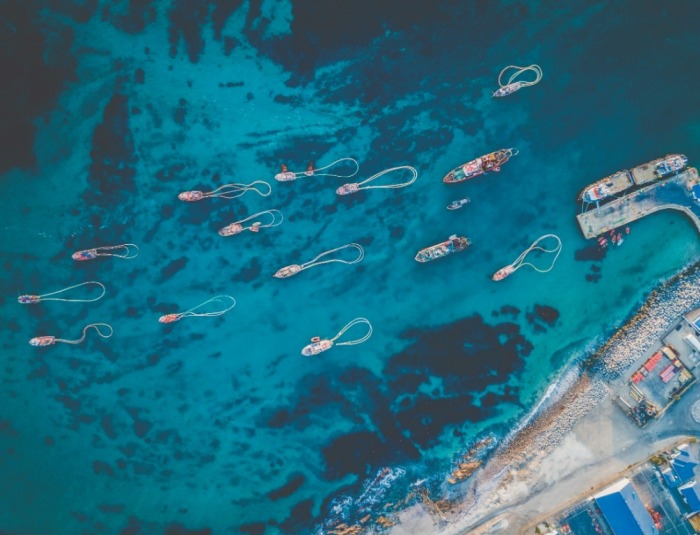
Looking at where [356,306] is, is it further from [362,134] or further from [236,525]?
[236,525]

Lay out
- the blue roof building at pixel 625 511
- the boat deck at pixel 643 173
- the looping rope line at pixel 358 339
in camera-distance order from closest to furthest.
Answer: the blue roof building at pixel 625 511 < the boat deck at pixel 643 173 < the looping rope line at pixel 358 339

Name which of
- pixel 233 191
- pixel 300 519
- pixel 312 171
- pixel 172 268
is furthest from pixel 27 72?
pixel 300 519

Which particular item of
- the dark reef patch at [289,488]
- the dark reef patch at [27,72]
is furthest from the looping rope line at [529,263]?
the dark reef patch at [27,72]

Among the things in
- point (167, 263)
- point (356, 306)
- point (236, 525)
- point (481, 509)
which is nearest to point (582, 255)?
point (356, 306)

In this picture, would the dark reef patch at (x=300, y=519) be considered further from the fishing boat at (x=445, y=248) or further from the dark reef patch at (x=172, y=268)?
the fishing boat at (x=445, y=248)

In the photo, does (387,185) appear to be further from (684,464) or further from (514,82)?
(684,464)

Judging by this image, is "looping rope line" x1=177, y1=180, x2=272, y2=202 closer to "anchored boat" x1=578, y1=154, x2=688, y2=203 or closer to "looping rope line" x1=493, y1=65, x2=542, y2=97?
"looping rope line" x1=493, y1=65, x2=542, y2=97

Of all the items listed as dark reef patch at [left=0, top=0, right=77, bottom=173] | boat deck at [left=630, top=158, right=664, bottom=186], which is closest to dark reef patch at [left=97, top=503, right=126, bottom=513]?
dark reef patch at [left=0, top=0, right=77, bottom=173]
